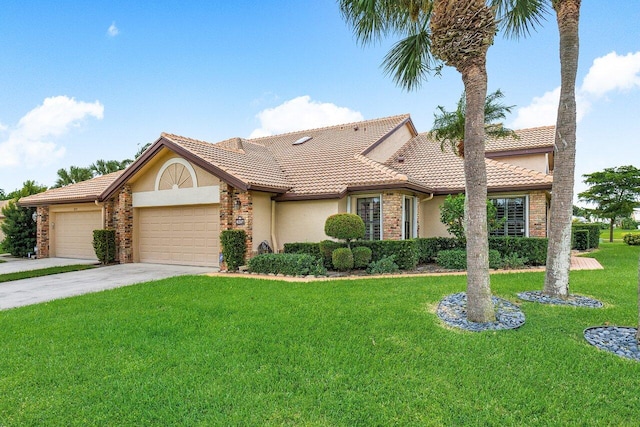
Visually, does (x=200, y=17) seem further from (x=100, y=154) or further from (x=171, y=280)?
(x=100, y=154)

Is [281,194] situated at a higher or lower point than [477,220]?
higher

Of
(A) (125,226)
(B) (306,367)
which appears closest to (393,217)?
(B) (306,367)

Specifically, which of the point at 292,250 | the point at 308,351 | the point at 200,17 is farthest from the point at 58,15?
the point at 308,351

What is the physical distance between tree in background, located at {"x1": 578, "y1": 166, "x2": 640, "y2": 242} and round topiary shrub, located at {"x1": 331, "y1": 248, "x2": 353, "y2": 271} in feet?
80.5

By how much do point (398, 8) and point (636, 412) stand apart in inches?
299

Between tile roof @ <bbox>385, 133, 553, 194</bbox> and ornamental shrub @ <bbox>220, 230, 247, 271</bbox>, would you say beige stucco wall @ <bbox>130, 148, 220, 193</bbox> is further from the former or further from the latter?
tile roof @ <bbox>385, 133, 553, 194</bbox>

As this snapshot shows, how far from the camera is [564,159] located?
7473 mm

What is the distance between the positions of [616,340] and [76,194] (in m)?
19.9

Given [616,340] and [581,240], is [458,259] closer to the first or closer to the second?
[616,340]

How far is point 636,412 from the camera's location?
10.9 ft

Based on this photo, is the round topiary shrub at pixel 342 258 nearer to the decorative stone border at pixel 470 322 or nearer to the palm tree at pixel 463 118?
the decorative stone border at pixel 470 322

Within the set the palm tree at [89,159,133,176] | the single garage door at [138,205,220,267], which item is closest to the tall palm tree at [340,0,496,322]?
the single garage door at [138,205,220,267]

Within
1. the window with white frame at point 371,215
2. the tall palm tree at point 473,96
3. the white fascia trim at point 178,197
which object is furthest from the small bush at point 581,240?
the white fascia trim at point 178,197

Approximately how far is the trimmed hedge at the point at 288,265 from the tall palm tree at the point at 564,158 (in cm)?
588
